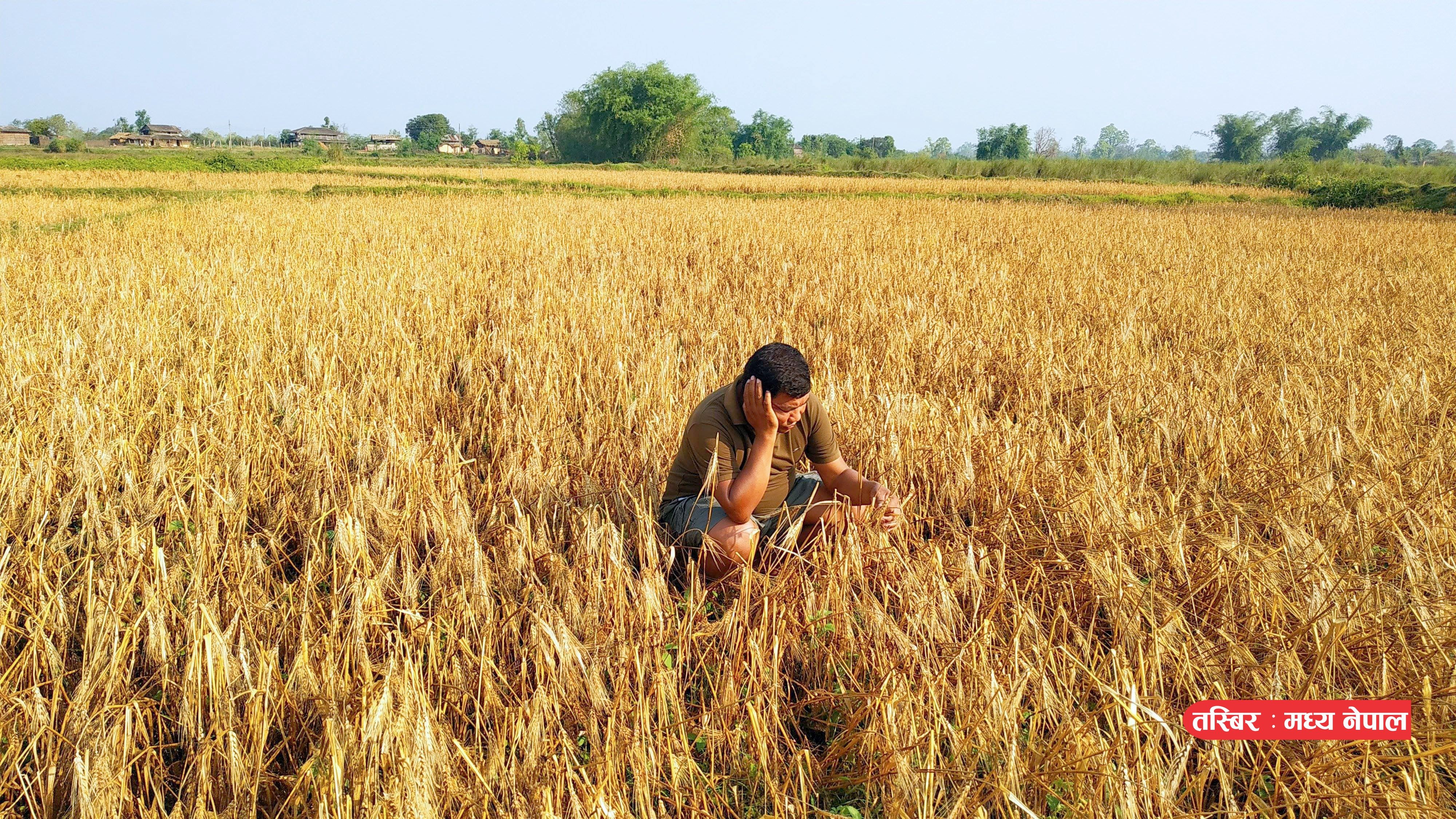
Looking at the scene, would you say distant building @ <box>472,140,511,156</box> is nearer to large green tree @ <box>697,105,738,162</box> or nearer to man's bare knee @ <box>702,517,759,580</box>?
large green tree @ <box>697,105,738,162</box>

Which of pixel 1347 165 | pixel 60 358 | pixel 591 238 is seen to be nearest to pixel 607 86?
pixel 1347 165

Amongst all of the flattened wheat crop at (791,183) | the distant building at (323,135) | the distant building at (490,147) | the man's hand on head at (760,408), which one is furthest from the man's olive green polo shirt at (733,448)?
the distant building at (323,135)

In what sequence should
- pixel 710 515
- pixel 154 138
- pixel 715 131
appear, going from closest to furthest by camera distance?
pixel 710 515 < pixel 715 131 < pixel 154 138

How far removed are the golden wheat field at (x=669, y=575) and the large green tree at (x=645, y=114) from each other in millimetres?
59157

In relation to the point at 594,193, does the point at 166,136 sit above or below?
above

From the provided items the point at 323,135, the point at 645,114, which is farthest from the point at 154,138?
the point at 645,114

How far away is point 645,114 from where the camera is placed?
59.5 meters

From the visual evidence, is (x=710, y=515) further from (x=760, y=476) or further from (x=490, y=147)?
(x=490, y=147)

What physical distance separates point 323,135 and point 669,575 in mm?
123487

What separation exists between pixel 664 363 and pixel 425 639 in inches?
86.6

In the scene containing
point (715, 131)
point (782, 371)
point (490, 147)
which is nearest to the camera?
point (782, 371)

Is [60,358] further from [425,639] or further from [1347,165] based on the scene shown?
[1347,165]

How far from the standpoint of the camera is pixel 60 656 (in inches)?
68.0

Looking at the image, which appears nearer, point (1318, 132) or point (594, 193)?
point (594, 193)
